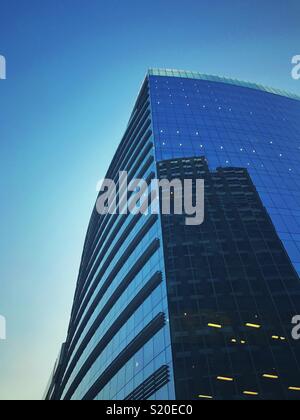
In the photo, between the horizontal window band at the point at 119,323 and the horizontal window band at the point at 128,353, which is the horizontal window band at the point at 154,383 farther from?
the horizontal window band at the point at 119,323

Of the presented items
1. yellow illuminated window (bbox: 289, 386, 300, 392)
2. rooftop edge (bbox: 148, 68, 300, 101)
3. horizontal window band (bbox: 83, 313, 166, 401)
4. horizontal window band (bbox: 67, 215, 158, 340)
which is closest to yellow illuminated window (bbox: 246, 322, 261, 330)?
yellow illuminated window (bbox: 289, 386, 300, 392)

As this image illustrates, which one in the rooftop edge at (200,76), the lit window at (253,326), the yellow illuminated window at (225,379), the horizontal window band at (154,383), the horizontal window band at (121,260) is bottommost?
the yellow illuminated window at (225,379)

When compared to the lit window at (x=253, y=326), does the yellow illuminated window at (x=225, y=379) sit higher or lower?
lower

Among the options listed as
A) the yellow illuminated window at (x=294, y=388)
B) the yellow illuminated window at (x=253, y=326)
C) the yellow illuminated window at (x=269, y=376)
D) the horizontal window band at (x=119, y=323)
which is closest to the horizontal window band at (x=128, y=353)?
the horizontal window band at (x=119, y=323)

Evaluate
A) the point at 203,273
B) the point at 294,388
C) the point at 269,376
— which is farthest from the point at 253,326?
the point at 203,273

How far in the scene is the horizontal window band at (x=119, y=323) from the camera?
41.6 meters

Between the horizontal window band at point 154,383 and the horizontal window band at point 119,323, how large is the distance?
34.3 feet

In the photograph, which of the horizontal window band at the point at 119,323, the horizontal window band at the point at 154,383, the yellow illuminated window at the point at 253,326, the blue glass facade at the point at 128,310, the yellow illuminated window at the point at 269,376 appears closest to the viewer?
the yellow illuminated window at the point at 269,376

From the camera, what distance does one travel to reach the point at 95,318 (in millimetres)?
59562

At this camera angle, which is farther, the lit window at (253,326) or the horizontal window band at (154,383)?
the lit window at (253,326)

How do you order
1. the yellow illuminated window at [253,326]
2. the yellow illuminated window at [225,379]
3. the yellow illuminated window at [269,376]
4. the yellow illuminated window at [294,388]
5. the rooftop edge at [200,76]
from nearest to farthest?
the yellow illuminated window at [294,388]
the yellow illuminated window at [225,379]
the yellow illuminated window at [269,376]
the yellow illuminated window at [253,326]
the rooftop edge at [200,76]

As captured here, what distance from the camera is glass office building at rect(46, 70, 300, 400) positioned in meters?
31.4
